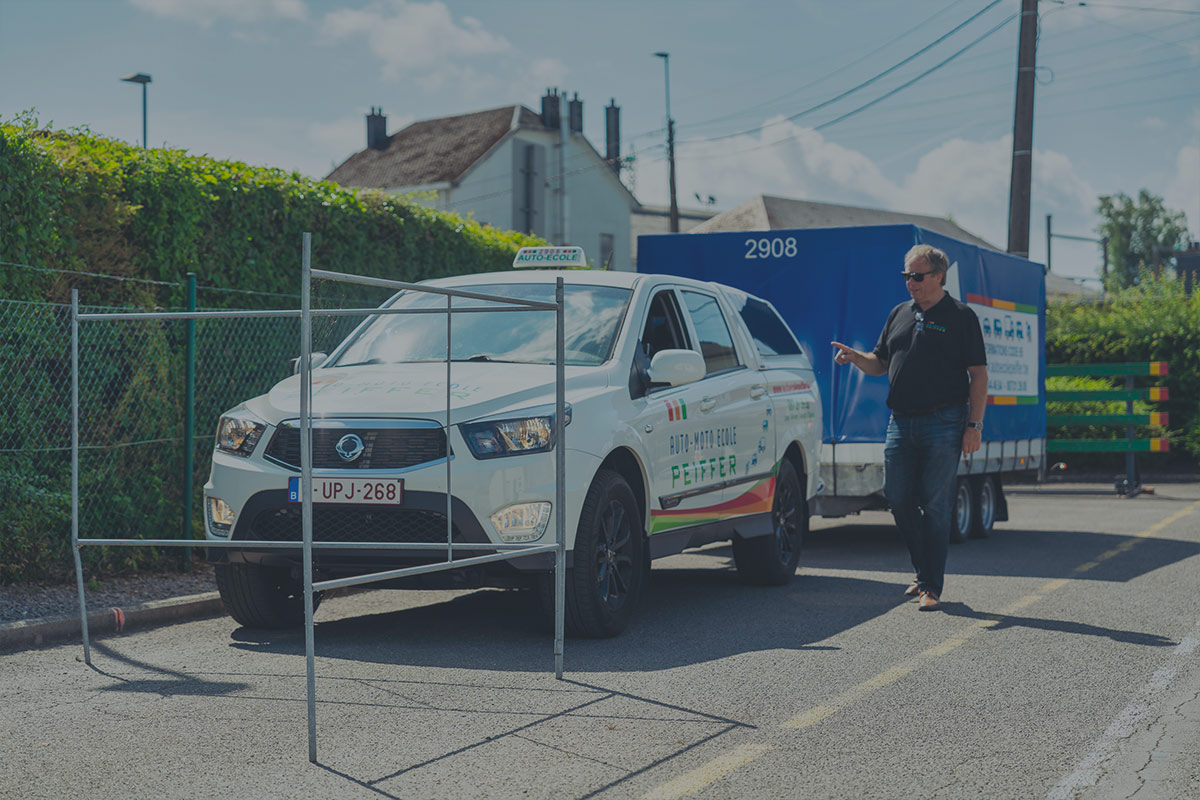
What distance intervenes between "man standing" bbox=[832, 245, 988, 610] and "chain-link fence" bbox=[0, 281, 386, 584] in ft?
11.3

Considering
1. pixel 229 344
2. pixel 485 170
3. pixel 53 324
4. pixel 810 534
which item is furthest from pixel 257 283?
pixel 485 170

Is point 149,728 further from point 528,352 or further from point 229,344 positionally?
point 229,344

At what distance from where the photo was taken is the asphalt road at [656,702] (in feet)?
14.9

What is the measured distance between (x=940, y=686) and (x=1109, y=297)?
21823 millimetres

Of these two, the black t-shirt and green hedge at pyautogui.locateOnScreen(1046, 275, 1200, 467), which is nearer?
the black t-shirt

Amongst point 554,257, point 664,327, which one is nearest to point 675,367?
point 664,327

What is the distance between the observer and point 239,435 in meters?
6.92

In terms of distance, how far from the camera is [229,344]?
1014 centimetres

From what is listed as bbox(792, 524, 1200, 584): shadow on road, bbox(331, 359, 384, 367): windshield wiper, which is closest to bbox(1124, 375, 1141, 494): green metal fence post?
bbox(792, 524, 1200, 584): shadow on road

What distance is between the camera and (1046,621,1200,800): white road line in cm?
444

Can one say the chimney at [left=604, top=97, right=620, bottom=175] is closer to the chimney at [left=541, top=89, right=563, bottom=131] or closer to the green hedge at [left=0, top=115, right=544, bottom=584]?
the chimney at [left=541, top=89, right=563, bottom=131]

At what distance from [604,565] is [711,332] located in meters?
2.26

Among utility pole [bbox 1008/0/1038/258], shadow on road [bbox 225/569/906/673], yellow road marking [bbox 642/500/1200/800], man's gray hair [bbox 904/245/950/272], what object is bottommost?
shadow on road [bbox 225/569/906/673]

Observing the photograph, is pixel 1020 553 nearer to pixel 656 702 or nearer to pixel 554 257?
pixel 554 257
